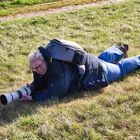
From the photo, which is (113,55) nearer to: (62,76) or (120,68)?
(120,68)

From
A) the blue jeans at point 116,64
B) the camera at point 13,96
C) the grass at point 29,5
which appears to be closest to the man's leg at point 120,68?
the blue jeans at point 116,64

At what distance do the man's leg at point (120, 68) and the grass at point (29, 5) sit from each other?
5344 millimetres

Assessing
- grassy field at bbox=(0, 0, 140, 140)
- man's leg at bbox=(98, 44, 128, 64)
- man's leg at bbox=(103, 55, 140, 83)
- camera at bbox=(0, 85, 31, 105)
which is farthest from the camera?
man's leg at bbox=(98, 44, 128, 64)

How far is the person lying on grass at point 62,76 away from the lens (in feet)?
19.5

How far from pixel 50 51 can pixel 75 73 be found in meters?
0.46

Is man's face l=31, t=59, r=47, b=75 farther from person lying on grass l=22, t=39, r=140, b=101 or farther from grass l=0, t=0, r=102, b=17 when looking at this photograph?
grass l=0, t=0, r=102, b=17

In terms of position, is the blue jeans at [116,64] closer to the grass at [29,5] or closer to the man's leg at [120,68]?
the man's leg at [120,68]

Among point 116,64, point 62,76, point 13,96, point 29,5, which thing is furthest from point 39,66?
point 29,5

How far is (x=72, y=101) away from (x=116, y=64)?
122 centimetres

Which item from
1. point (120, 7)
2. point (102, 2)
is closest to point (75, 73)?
point (120, 7)

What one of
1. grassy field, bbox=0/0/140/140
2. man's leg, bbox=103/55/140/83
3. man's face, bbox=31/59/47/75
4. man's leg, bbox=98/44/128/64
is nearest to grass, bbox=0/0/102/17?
grassy field, bbox=0/0/140/140

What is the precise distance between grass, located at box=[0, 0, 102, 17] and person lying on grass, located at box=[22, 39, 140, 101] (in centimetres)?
560

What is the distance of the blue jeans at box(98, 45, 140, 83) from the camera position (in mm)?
6708

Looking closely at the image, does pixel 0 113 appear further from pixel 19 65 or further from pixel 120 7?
pixel 120 7
